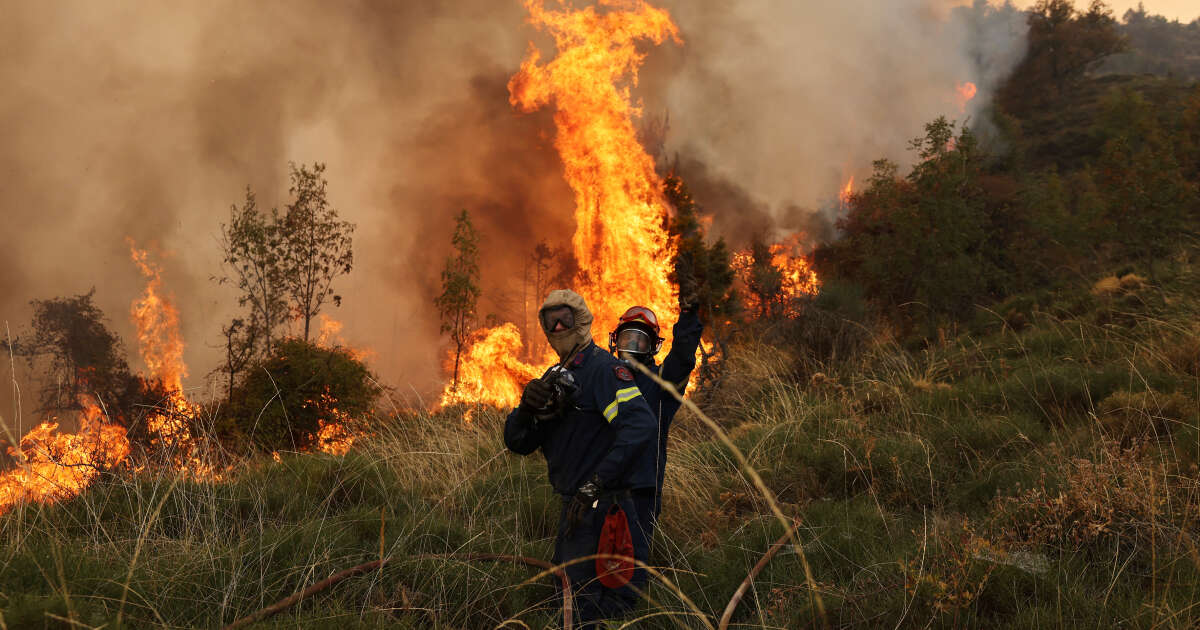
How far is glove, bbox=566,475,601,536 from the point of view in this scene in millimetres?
3424

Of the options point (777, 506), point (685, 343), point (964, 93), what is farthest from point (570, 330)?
point (964, 93)

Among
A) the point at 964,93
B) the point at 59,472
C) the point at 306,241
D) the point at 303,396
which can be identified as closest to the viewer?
the point at 59,472

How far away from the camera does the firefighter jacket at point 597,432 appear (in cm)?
358

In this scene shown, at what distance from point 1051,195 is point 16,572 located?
25448 mm

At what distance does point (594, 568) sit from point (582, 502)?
0.56m

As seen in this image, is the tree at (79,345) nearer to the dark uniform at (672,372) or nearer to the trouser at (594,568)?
the dark uniform at (672,372)

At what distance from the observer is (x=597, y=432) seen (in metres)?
3.89

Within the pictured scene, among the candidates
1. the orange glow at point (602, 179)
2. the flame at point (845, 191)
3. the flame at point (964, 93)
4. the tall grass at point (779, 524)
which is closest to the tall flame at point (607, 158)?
the orange glow at point (602, 179)

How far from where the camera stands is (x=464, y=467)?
20.4 ft

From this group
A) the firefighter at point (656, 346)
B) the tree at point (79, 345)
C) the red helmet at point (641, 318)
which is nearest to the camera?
the firefighter at point (656, 346)

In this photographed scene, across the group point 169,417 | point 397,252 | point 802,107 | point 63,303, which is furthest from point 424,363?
point 169,417

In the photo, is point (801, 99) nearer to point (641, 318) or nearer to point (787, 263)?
point (787, 263)

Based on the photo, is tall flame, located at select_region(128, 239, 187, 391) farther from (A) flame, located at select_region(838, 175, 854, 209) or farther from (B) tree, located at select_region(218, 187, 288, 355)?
(A) flame, located at select_region(838, 175, 854, 209)

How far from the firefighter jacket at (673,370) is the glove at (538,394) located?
635 mm
